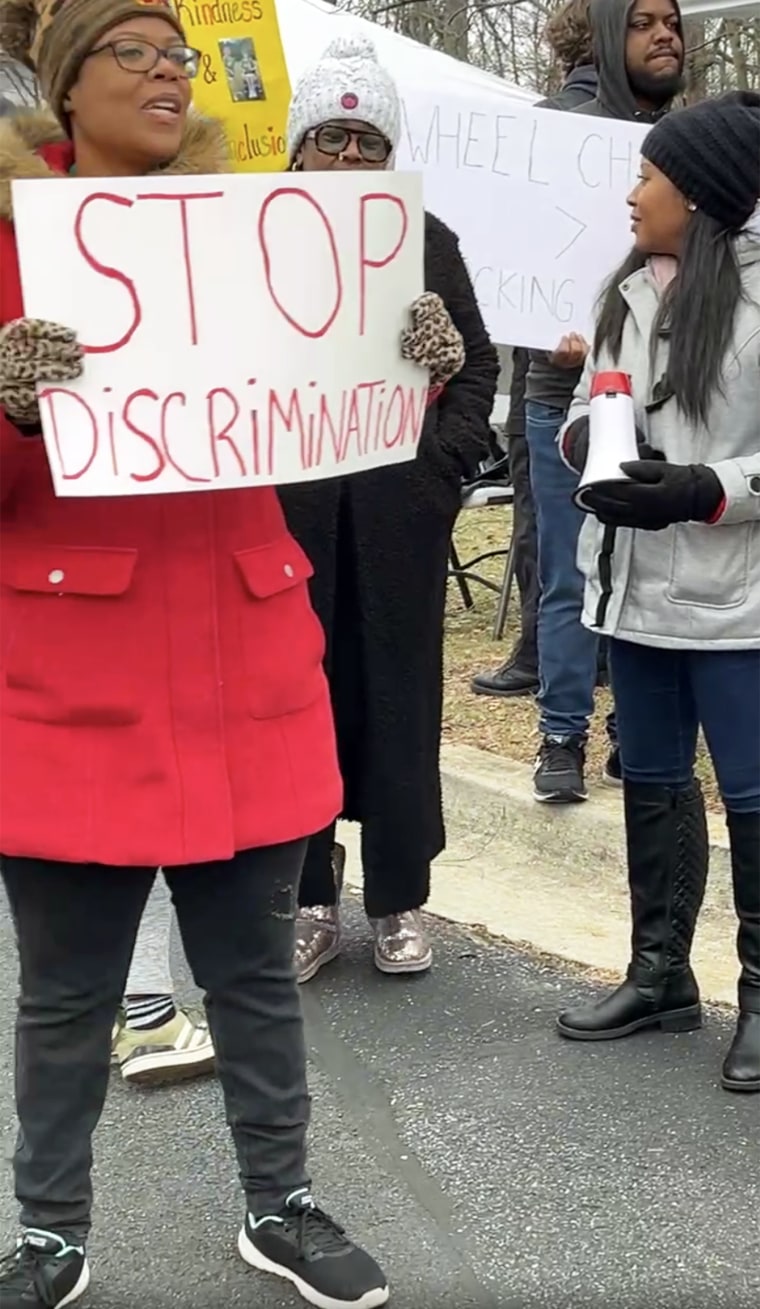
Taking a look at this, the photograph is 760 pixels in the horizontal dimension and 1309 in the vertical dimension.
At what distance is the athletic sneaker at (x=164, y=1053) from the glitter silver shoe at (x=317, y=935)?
49cm

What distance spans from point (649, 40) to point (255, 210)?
2583 mm

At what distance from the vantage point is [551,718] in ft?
15.3

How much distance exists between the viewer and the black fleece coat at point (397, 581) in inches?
137

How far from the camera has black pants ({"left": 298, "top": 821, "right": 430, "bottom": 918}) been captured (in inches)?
145

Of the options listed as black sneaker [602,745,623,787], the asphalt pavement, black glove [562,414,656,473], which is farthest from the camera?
black sneaker [602,745,623,787]

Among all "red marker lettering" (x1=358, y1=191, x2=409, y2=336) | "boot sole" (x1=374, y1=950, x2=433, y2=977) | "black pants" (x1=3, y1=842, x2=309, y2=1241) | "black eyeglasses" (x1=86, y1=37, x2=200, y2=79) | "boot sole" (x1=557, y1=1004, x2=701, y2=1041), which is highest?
"black eyeglasses" (x1=86, y1=37, x2=200, y2=79)

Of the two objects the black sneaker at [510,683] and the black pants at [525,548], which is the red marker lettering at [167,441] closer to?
the black pants at [525,548]

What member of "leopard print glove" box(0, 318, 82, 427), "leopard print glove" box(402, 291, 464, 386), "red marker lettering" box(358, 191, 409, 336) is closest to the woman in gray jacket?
"leopard print glove" box(402, 291, 464, 386)

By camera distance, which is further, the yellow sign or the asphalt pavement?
the yellow sign

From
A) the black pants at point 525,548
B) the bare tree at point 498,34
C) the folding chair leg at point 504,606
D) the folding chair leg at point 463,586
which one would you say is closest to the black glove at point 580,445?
the black pants at point 525,548

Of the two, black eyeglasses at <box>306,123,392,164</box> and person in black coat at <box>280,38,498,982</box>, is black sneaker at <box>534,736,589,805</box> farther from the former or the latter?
black eyeglasses at <box>306,123,392,164</box>

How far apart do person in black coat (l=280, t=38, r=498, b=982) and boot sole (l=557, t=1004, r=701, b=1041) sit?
0.50 m

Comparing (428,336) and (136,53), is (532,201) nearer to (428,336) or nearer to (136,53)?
(428,336)

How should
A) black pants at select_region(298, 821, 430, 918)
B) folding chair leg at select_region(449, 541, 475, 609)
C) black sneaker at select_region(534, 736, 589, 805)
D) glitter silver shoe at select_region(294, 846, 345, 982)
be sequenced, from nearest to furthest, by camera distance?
1. black pants at select_region(298, 821, 430, 918)
2. glitter silver shoe at select_region(294, 846, 345, 982)
3. black sneaker at select_region(534, 736, 589, 805)
4. folding chair leg at select_region(449, 541, 475, 609)
